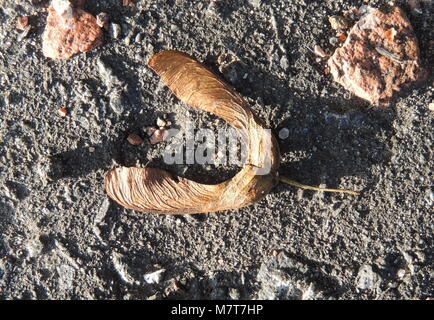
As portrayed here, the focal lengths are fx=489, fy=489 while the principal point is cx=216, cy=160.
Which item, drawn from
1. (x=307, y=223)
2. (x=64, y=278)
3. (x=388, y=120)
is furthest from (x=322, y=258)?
(x=64, y=278)

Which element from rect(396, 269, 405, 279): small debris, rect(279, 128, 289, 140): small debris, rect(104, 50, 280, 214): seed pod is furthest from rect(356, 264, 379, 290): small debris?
rect(279, 128, 289, 140): small debris

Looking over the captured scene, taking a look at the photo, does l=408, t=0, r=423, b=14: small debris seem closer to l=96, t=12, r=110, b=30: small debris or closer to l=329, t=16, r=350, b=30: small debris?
l=329, t=16, r=350, b=30: small debris

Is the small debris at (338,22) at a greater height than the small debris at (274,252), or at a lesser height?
greater

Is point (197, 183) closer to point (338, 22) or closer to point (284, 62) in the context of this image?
point (284, 62)

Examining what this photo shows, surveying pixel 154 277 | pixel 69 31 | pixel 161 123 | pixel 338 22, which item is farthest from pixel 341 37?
pixel 154 277

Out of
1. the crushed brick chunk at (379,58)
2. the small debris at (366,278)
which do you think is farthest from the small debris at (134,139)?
the small debris at (366,278)

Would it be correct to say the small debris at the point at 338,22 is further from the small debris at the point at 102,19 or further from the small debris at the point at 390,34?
the small debris at the point at 102,19
